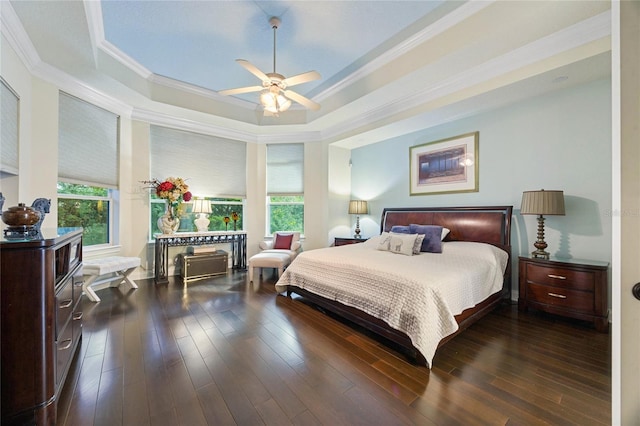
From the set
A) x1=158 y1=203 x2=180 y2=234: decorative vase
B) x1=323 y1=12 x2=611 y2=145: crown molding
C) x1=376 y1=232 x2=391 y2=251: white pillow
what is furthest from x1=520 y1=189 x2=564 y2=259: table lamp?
x1=158 y1=203 x2=180 y2=234: decorative vase

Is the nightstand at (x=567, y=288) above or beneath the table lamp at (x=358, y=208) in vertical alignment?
beneath

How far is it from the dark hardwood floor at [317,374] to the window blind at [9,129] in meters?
1.71

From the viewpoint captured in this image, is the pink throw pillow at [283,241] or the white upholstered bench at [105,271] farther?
the pink throw pillow at [283,241]

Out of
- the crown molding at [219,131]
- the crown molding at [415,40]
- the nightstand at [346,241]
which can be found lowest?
the nightstand at [346,241]

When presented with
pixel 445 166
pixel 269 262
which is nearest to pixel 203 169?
pixel 269 262

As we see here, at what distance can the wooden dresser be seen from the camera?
1.27 m

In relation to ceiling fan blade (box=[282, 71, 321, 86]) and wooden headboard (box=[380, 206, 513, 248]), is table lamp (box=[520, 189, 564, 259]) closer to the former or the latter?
wooden headboard (box=[380, 206, 513, 248])

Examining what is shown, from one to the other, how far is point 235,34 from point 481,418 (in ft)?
13.1

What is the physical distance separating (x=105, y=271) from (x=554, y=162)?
5649 millimetres

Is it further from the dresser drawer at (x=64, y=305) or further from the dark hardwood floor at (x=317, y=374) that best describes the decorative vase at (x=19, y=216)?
the dark hardwood floor at (x=317, y=374)

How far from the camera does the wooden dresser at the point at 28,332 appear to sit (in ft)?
4.17

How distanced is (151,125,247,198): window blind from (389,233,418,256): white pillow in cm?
332

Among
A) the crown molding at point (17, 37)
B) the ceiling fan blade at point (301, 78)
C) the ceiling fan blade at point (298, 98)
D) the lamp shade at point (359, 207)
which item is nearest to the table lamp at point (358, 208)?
the lamp shade at point (359, 207)

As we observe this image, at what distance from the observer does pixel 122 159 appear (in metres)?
4.08
